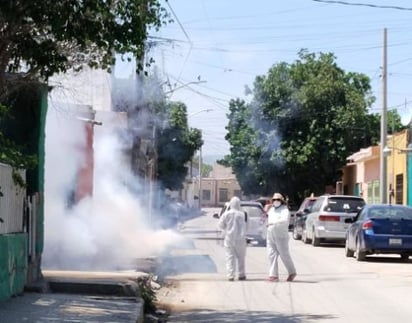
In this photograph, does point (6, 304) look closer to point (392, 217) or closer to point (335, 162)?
point (392, 217)

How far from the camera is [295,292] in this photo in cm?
1459

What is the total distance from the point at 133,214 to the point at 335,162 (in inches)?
816

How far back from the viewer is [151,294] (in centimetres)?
1364

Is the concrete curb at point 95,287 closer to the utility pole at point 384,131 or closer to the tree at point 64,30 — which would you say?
the tree at point 64,30

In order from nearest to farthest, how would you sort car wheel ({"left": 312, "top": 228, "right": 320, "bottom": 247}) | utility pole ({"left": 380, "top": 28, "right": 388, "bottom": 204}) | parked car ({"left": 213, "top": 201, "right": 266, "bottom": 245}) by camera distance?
car wheel ({"left": 312, "top": 228, "right": 320, "bottom": 247})
parked car ({"left": 213, "top": 201, "right": 266, "bottom": 245})
utility pole ({"left": 380, "top": 28, "right": 388, "bottom": 204})

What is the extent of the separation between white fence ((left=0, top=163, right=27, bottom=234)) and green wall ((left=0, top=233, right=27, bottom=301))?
15 centimetres

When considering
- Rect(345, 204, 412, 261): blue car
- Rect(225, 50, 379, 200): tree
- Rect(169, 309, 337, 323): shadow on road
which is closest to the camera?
Rect(169, 309, 337, 323): shadow on road

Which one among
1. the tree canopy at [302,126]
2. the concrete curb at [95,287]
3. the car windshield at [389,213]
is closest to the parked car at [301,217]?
the car windshield at [389,213]

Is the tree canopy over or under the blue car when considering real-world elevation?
over

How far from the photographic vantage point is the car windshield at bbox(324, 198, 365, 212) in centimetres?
2816

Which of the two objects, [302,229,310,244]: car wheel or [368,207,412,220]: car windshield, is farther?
[302,229,310,244]: car wheel

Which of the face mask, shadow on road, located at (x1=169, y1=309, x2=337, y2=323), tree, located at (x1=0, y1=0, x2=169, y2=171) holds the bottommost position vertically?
shadow on road, located at (x1=169, y1=309, x2=337, y2=323)

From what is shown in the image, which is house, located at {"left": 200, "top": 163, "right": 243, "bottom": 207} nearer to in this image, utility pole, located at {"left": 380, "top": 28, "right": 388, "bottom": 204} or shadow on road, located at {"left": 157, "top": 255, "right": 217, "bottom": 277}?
utility pole, located at {"left": 380, "top": 28, "right": 388, "bottom": 204}

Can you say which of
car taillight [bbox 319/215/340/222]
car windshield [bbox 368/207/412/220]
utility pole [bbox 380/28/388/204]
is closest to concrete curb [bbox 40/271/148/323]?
car windshield [bbox 368/207/412/220]
